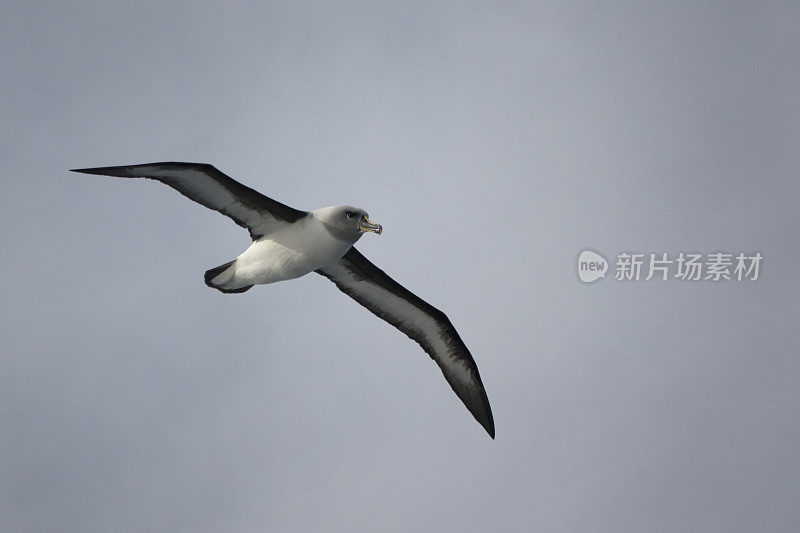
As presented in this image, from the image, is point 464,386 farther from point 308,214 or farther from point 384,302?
point 308,214

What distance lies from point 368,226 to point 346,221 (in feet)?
1.26

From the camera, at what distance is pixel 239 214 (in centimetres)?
1684

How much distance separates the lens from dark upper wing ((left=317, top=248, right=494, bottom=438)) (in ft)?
60.3

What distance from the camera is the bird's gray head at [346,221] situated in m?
16.2

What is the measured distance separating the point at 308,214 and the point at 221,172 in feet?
5.58

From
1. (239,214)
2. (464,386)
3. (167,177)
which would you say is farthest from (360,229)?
(464,386)

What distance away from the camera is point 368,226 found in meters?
16.2

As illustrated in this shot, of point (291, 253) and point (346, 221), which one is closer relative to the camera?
point (346, 221)

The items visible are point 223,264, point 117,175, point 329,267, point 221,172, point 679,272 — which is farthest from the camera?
point 679,272

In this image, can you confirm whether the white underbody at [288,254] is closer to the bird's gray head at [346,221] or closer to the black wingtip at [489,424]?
the bird's gray head at [346,221]

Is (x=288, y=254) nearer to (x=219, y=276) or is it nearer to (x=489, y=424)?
(x=219, y=276)

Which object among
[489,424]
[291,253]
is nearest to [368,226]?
[291,253]

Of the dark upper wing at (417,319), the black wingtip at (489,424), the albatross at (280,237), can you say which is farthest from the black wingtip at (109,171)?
the black wingtip at (489,424)

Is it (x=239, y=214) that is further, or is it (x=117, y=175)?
(x=239, y=214)
